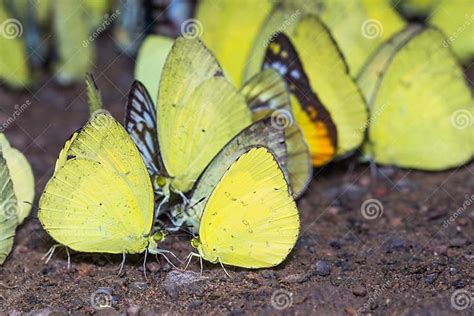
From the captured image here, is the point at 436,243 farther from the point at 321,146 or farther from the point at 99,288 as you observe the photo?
the point at 99,288

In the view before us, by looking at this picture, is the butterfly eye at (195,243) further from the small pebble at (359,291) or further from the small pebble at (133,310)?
the small pebble at (359,291)

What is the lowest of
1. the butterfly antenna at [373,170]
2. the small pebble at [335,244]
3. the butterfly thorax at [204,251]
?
the butterfly antenna at [373,170]

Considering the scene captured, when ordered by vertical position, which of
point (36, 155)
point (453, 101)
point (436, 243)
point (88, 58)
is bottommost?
point (436, 243)

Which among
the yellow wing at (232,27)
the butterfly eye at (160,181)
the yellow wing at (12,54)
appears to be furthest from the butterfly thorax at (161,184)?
the yellow wing at (12,54)

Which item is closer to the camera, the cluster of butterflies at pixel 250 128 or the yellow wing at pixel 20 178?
the cluster of butterflies at pixel 250 128

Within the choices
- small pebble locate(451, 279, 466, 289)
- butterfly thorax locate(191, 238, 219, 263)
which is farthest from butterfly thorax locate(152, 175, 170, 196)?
small pebble locate(451, 279, 466, 289)

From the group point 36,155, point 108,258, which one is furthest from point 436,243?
point 36,155
